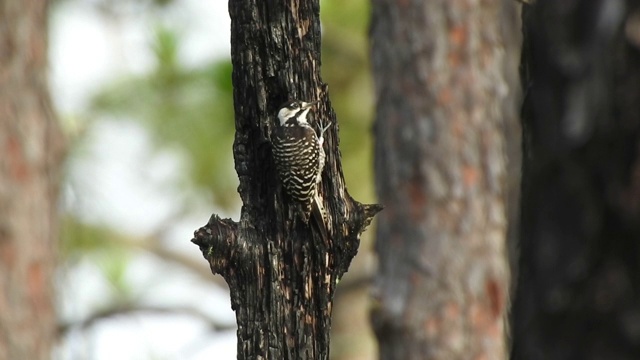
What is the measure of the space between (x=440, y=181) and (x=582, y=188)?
19.4ft

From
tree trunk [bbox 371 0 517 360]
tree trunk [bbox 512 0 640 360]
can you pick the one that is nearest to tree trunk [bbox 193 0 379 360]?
tree trunk [bbox 512 0 640 360]

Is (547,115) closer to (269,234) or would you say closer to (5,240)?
(269,234)

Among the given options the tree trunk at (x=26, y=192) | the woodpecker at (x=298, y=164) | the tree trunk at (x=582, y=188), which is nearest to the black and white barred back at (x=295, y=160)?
the woodpecker at (x=298, y=164)

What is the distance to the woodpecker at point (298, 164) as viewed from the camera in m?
4.02

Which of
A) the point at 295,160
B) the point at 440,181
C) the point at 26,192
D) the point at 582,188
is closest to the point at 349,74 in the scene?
the point at 440,181

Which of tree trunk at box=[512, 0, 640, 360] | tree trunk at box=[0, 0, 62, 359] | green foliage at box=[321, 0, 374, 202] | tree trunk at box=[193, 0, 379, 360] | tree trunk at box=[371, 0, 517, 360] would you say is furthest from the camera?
green foliage at box=[321, 0, 374, 202]

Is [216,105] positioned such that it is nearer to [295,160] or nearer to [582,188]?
[295,160]

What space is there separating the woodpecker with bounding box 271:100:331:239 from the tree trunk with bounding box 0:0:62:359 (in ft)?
11.0

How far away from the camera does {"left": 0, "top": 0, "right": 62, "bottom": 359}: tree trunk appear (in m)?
7.50

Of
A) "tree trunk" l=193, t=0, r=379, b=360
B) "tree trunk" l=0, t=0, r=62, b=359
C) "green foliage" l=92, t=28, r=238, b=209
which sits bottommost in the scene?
"tree trunk" l=193, t=0, r=379, b=360

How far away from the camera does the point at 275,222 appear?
407 centimetres

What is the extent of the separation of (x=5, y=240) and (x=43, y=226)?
0.26 meters

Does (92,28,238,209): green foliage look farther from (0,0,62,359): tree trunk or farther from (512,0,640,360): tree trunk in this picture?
(512,0,640,360): tree trunk

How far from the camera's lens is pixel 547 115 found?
231 centimetres
